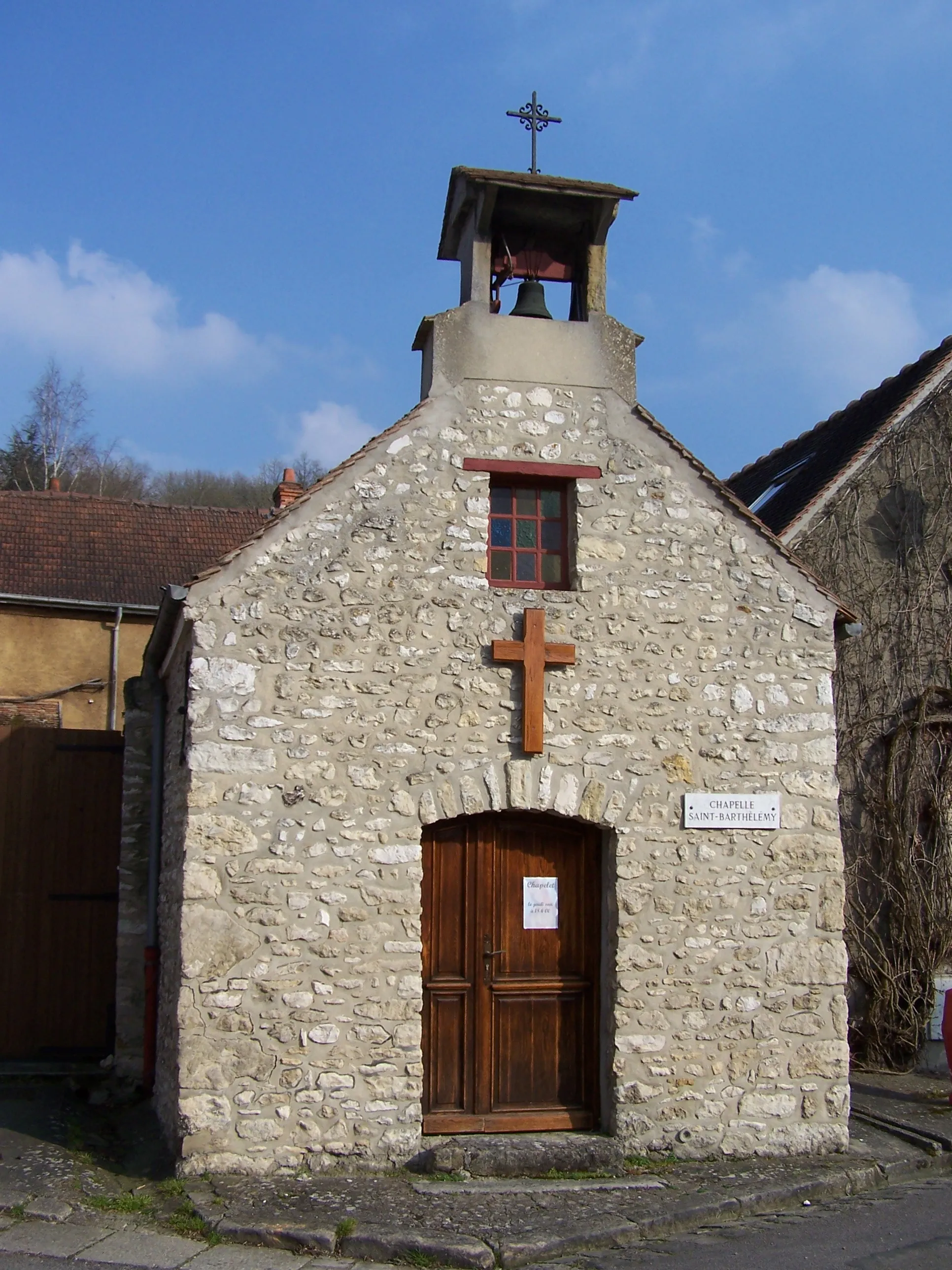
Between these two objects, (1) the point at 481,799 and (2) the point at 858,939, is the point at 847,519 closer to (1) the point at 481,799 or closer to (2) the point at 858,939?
(2) the point at 858,939

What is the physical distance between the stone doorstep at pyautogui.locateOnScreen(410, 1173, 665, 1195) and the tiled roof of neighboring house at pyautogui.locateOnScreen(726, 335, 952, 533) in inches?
241

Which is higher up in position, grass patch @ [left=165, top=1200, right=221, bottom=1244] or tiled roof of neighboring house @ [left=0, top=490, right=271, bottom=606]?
tiled roof of neighboring house @ [left=0, top=490, right=271, bottom=606]

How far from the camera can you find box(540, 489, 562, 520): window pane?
27.8ft

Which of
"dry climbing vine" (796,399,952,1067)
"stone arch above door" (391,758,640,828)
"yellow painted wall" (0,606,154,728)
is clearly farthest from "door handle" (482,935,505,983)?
"yellow painted wall" (0,606,154,728)

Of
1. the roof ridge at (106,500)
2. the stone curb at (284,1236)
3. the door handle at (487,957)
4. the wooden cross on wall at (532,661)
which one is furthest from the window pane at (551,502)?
the roof ridge at (106,500)

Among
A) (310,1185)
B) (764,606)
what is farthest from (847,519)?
(310,1185)

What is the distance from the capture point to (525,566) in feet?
27.4

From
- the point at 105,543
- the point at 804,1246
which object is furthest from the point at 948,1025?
the point at 105,543

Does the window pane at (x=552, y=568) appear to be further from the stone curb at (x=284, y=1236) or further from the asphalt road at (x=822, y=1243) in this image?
the stone curb at (x=284, y=1236)

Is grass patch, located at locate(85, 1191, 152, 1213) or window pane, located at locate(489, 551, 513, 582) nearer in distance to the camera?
grass patch, located at locate(85, 1191, 152, 1213)

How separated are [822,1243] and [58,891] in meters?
6.87

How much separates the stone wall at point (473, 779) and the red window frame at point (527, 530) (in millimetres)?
208

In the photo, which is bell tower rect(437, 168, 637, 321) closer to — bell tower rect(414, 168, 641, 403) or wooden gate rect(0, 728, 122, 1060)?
bell tower rect(414, 168, 641, 403)

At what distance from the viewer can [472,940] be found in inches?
312
